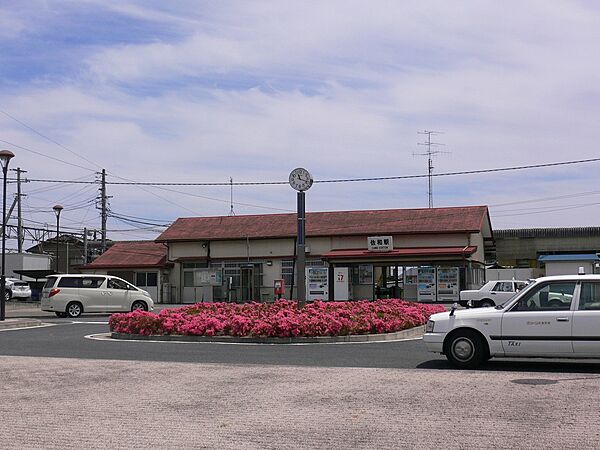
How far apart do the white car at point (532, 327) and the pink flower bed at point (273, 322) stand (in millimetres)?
5229

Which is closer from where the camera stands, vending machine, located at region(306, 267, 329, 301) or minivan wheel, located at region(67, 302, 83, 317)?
minivan wheel, located at region(67, 302, 83, 317)

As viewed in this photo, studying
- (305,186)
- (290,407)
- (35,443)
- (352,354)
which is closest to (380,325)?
(352,354)

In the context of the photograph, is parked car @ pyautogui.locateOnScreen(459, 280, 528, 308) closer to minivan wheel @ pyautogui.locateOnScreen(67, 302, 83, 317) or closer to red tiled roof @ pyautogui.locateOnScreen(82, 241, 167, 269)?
minivan wheel @ pyautogui.locateOnScreen(67, 302, 83, 317)

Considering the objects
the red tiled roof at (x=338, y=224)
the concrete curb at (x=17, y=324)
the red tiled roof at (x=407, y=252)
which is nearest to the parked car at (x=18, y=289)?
the red tiled roof at (x=338, y=224)

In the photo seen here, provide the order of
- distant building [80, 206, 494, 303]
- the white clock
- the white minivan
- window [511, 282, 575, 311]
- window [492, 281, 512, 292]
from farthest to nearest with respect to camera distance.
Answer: distant building [80, 206, 494, 303], window [492, 281, 512, 292], the white minivan, the white clock, window [511, 282, 575, 311]

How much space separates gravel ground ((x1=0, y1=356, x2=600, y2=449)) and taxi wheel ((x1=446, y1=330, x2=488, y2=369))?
1.82 feet

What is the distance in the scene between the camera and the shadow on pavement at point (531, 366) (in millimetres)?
12352

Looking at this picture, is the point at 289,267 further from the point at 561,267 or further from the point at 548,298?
the point at 548,298

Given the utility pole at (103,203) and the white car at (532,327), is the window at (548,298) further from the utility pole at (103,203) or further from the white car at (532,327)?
the utility pole at (103,203)

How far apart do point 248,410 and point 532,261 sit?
5319cm

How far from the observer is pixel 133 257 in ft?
167

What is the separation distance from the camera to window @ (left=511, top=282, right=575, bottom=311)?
1223 cm

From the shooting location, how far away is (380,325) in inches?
728

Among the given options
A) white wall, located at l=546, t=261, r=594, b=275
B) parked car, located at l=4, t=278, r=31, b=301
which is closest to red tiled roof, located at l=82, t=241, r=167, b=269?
parked car, located at l=4, t=278, r=31, b=301
